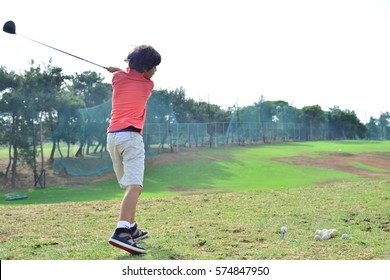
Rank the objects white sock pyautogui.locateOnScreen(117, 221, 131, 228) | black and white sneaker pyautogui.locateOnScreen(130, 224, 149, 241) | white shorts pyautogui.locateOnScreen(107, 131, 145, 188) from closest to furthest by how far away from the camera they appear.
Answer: white sock pyautogui.locateOnScreen(117, 221, 131, 228)
white shorts pyautogui.locateOnScreen(107, 131, 145, 188)
black and white sneaker pyautogui.locateOnScreen(130, 224, 149, 241)

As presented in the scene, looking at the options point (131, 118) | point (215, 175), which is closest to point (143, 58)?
point (131, 118)

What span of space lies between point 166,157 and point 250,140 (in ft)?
53.5

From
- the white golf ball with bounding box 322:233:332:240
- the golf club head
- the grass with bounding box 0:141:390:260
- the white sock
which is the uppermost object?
the golf club head

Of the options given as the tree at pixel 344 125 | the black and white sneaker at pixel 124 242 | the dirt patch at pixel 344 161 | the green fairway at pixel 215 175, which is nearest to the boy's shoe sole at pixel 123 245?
the black and white sneaker at pixel 124 242

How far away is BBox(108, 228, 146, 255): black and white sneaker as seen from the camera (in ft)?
13.8

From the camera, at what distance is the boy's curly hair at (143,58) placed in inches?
181

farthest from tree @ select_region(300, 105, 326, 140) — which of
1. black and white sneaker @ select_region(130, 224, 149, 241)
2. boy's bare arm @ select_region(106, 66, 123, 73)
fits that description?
boy's bare arm @ select_region(106, 66, 123, 73)

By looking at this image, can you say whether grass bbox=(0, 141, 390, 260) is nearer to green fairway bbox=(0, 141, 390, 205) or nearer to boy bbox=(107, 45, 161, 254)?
boy bbox=(107, 45, 161, 254)

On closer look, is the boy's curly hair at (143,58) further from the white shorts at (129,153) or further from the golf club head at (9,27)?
the golf club head at (9,27)

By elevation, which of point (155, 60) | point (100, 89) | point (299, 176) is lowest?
point (299, 176)

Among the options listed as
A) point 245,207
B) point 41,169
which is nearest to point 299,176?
point 41,169

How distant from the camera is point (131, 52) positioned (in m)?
4.66

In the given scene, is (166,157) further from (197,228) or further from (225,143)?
(197,228)

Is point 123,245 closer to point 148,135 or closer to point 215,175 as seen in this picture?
point 215,175
